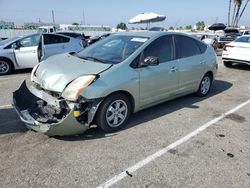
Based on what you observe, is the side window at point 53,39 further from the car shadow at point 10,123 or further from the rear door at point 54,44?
the car shadow at point 10,123

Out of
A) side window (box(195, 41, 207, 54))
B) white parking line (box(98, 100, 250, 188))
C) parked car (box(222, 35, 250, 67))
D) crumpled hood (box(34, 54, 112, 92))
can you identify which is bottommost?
white parking line (box(98, 100, 250, 188))

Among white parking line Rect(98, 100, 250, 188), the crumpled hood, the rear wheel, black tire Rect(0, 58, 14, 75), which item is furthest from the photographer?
the rear wheel

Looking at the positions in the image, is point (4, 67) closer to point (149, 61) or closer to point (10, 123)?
point (10, 123)

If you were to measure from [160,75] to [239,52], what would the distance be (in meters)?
6.60

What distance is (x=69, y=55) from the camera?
4996mm

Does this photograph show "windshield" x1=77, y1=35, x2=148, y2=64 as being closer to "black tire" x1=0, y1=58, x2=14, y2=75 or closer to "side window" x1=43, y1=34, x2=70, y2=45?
"side window" x1=43, y1=34, x2=70, y2=45

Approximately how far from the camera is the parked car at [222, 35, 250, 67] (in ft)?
31.6

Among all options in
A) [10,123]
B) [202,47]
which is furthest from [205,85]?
[10,123]

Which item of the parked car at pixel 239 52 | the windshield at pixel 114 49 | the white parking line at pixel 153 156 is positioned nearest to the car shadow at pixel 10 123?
the windshield at pixel 114 49

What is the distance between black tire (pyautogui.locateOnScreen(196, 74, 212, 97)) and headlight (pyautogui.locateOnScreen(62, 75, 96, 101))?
131 inches

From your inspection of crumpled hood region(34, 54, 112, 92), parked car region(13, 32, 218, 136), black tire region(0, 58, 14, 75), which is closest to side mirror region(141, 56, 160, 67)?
parked car region(13, 32, 218, 136)

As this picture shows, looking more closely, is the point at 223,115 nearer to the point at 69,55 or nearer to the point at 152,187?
the point at 152,187

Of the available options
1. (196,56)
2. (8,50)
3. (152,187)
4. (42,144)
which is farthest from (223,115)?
(8,50)

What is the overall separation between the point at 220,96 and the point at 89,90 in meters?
4.04
